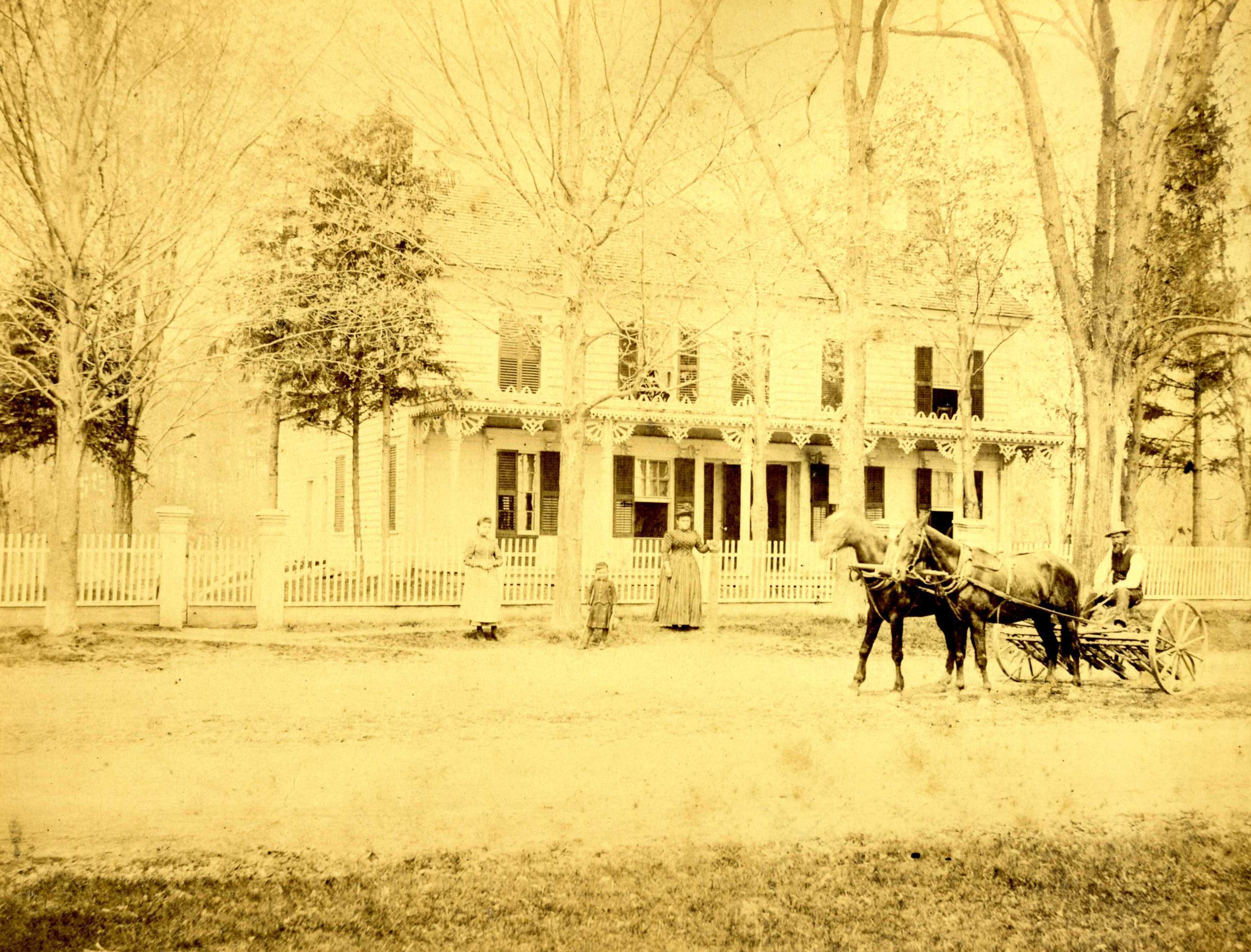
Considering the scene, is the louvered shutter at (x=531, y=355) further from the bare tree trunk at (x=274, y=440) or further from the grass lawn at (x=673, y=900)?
the grass lawn at (x=673, y=900)

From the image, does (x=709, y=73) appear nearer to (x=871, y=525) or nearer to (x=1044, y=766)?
(x=871, y=525)

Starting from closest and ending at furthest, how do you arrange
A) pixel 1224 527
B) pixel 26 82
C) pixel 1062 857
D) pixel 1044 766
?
pixel 26 82, pixel 1062 857, pixel 1044 766, pixel 1224 527

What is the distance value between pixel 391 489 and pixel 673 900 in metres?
2.12

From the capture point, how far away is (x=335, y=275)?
3.78 metres

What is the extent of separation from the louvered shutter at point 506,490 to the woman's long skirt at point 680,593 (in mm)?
699

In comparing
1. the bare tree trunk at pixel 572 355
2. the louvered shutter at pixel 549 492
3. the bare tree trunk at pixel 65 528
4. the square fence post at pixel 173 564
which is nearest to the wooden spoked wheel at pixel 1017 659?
the bare tree trunk at pixel 572 355

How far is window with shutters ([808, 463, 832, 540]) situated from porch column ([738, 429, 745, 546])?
0.78ft

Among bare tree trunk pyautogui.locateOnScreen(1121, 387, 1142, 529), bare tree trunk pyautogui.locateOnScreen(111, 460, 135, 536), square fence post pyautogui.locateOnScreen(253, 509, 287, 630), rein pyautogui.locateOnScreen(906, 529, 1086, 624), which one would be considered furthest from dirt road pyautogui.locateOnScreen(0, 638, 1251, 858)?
bare tree trunk pyautogui.locateOnScreen(1121, 387, 1142, 529)

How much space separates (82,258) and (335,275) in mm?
951

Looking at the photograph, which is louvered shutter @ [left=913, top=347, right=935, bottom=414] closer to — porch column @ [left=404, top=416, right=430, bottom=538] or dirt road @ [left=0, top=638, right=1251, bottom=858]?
dirt road @ [left=0, top=638, right=1251, bottom=858]

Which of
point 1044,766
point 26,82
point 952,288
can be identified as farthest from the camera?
point 952,288

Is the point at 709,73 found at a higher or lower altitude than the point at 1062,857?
higher

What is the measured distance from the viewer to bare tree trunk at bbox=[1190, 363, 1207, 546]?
4.20m

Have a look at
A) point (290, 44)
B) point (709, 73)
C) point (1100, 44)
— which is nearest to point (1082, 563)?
point (1100, 44)
